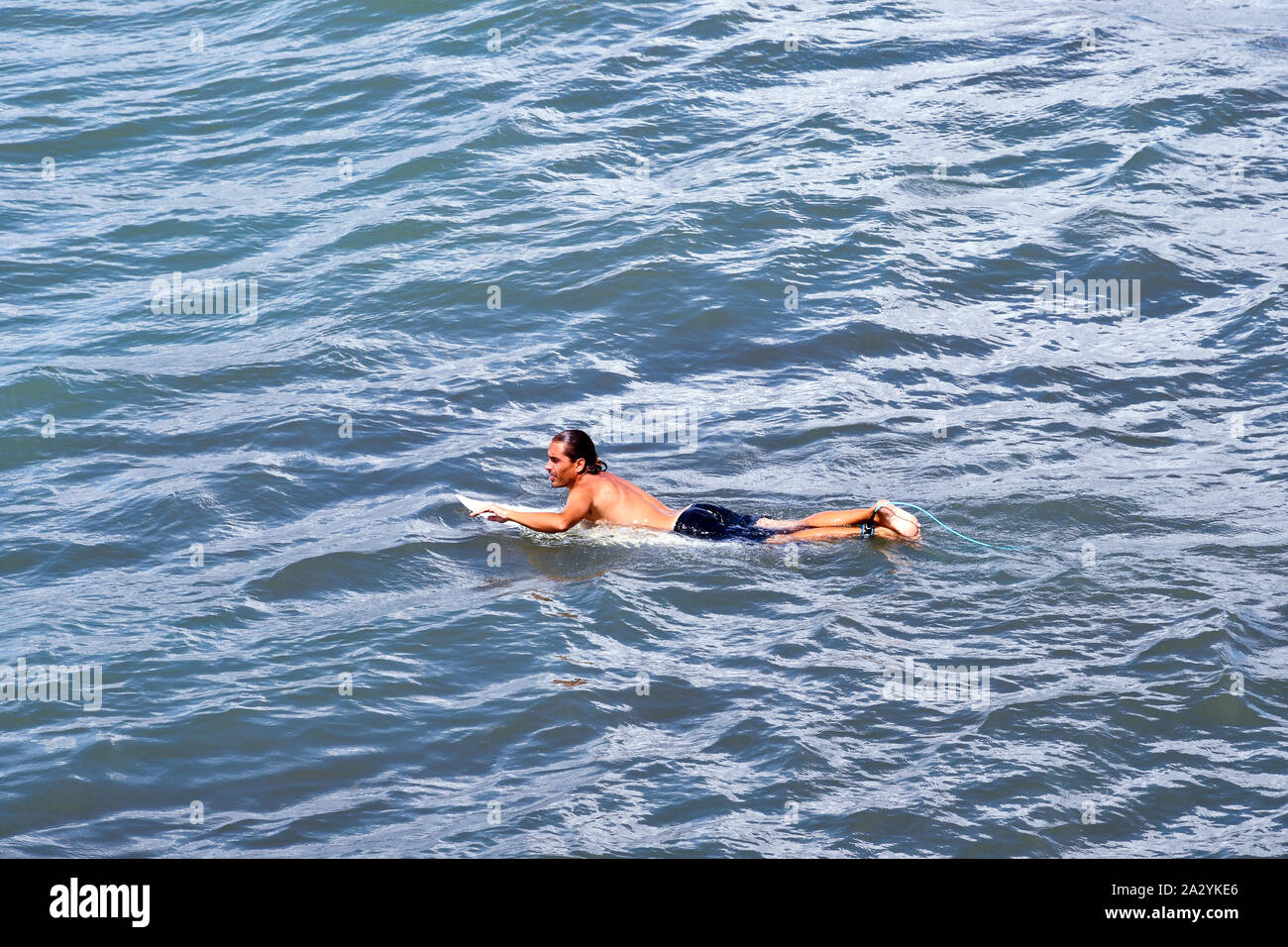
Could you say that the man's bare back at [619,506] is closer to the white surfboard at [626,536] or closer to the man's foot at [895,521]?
the white surfboard at [626,536]

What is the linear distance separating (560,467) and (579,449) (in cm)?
18

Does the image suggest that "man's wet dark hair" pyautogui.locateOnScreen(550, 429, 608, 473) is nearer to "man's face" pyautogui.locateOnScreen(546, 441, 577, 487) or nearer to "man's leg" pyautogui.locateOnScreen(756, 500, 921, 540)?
"man's face" pyautogui.locateOnScreen(546, 441, 577, 487)

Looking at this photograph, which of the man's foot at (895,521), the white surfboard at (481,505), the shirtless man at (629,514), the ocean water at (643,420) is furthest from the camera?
the white surfboard at (481,505)

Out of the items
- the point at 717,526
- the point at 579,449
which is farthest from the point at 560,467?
the point at 717,526

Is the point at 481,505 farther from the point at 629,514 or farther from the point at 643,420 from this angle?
the point at 643,420

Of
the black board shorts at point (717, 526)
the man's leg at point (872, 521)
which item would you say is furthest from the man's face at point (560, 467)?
the man's leg at point (872, 521)

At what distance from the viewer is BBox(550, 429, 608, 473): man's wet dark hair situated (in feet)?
30.7

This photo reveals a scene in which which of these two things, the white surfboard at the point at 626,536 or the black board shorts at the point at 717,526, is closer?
the black board shorts at the point at 717,526

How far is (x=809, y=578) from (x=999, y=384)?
142 inches

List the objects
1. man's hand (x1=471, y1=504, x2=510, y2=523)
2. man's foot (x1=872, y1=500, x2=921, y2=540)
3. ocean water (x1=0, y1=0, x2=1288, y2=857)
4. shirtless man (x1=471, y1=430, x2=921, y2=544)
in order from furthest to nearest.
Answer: man's hand (x1=471, y1=504, x2=510, y2=523) < shirtless man (x1=471, y1=430, x2=921, y2=544) < man's foot (x1=872, y1=500, x2=921, y2=540) < ocean water (x1=0, y1=0, x2=1288, y2=857)

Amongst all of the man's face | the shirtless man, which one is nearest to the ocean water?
the shirtless man

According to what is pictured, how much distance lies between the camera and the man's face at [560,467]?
9344 millimetres

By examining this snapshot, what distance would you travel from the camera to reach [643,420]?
448 inches

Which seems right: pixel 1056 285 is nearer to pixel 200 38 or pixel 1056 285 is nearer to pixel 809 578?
pixel 809 578
